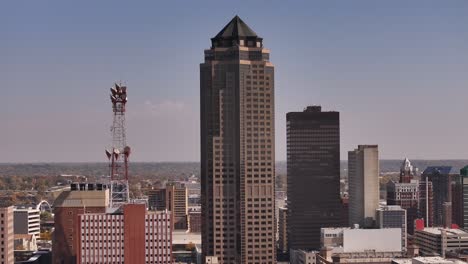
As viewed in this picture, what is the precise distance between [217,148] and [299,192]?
2973 cm

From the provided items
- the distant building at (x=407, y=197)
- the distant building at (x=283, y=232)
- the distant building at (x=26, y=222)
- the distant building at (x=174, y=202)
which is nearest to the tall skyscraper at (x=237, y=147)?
the distant building at (x=283, y=232)

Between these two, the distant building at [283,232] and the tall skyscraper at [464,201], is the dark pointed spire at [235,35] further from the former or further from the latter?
the tall skyscraper at [464,201]

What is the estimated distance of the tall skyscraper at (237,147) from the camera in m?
95.7

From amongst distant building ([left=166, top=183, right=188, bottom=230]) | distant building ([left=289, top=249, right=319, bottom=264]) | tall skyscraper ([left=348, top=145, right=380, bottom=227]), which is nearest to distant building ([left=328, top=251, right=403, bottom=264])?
distant building ([left=289, top=249, right=319, bottom=264])

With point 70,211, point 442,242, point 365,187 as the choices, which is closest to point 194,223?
point 365,187

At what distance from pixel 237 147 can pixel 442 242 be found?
2875 cm

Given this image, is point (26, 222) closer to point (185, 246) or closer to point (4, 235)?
point (185, 246)

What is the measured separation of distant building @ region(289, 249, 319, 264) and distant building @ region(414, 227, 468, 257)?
46.4ft

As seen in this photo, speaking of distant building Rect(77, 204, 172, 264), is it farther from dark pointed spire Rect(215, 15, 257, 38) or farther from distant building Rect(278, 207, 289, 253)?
distant building Rect(278, 207, 289, 253)

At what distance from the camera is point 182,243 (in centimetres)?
12775

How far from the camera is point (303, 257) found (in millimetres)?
104500

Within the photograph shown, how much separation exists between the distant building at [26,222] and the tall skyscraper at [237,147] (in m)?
39.8

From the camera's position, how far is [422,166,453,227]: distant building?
464ft

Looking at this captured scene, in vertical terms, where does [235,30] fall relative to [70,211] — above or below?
above
